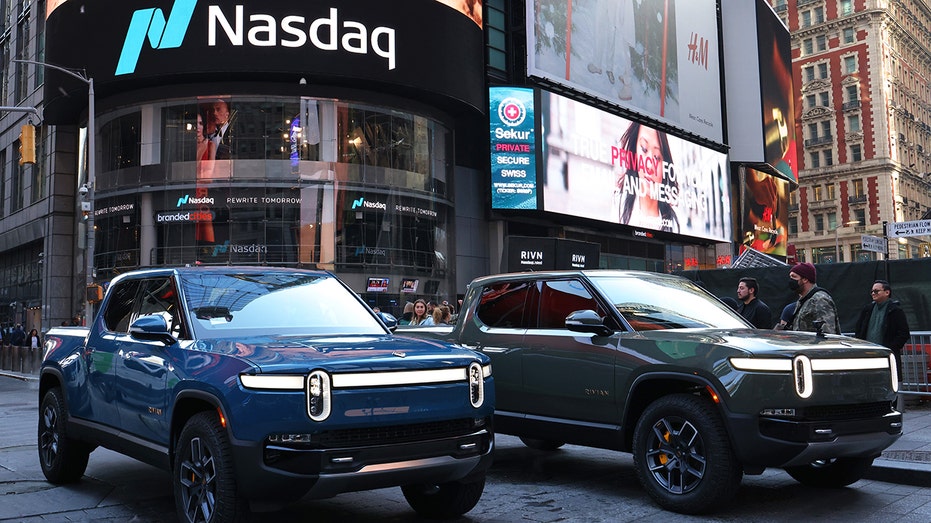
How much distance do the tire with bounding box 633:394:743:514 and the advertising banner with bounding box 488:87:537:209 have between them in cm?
3575

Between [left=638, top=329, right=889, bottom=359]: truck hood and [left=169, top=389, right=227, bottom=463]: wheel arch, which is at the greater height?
[left=638, top=329, right=889, bottom=359]: truck hood

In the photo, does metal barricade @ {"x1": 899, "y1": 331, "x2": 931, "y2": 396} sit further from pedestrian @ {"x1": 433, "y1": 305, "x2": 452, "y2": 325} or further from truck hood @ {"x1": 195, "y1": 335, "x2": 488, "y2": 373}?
truck hood @ {"x1": 195, "y1": 335, "x2": 488, "y2": 373}

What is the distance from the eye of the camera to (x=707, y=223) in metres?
58.6

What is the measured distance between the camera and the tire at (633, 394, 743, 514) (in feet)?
19.7

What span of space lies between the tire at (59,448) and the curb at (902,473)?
23.1ft

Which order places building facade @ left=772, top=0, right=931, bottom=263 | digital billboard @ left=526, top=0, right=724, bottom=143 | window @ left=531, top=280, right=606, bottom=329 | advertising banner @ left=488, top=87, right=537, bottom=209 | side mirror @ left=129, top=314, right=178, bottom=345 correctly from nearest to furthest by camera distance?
side mirror @ left=129, top=314, right=178, bottom=345
window @ left=531, top=280, right=606, bottom=329
advertising banner @ left=488, top=87, right=537, bottom=209
digital billboard @ left=526, top=0, right=724, bottom=143
building facade @ left=772, top=0, right=931, bottom=263

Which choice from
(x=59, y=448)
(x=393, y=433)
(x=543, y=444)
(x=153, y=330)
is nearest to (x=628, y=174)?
(x=543, y=444)

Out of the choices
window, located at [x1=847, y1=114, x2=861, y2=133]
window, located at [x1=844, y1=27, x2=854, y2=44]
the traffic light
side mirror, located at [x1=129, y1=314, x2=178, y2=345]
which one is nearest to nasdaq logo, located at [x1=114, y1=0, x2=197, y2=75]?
the traffic light

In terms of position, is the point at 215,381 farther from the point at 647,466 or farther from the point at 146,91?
the point at 146,91

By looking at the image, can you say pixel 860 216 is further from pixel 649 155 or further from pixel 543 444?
pixel 543 444

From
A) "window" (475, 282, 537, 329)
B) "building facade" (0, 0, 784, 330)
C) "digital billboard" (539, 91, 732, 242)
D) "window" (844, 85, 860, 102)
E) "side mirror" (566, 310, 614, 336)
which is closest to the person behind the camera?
"side mirror" (566, 310, 614, 336)

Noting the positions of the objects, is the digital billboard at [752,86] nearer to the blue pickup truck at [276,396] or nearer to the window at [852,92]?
the window at [852,92]

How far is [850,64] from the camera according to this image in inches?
3814

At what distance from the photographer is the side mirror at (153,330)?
5727 millimetres
